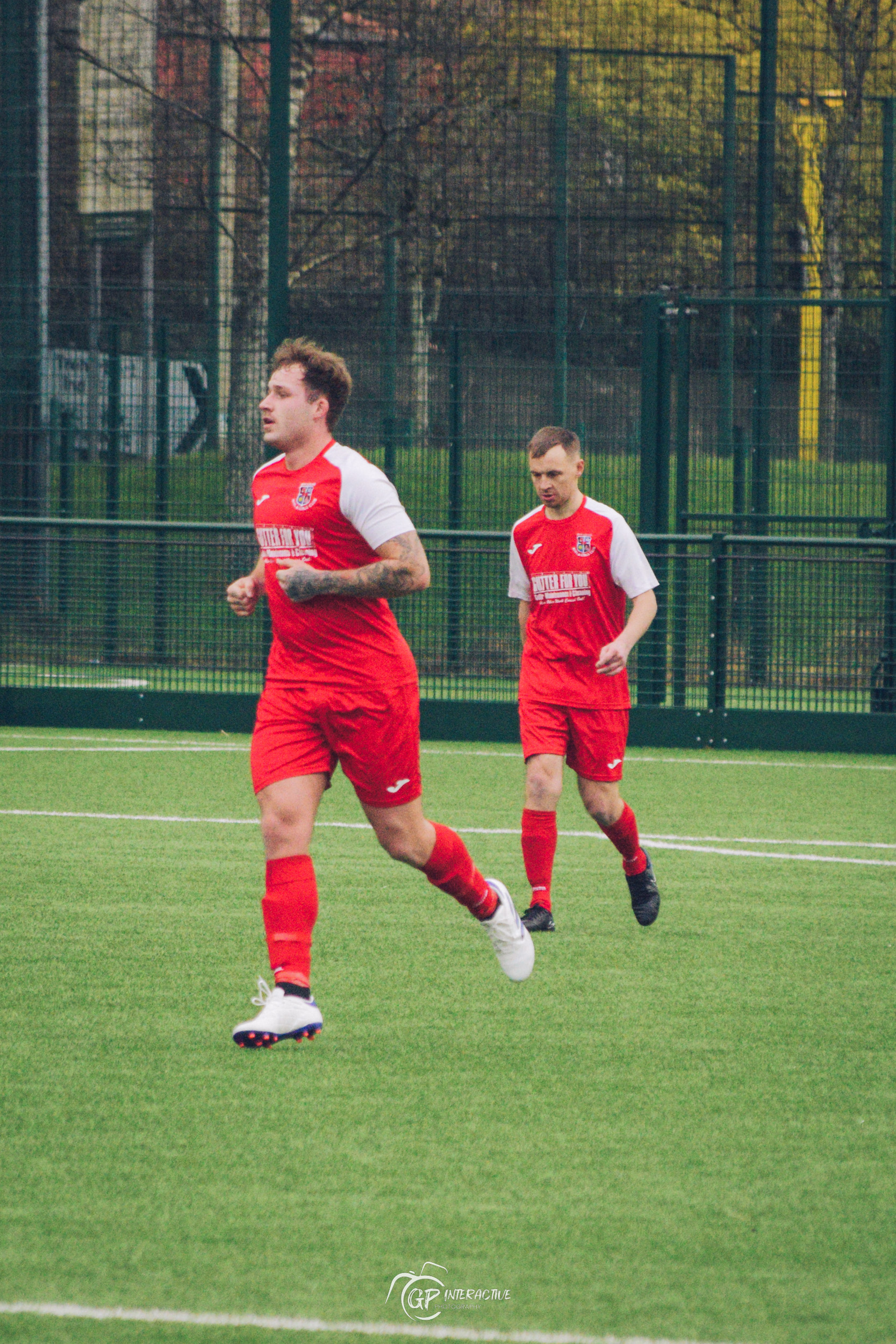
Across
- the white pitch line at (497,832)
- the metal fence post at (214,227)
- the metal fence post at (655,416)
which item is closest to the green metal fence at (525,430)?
the metal fence post at (214,227)

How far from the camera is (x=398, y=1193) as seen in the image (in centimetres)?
374

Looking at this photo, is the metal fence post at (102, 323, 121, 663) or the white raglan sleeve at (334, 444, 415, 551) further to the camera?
the metal fence post at (102, 323, 121, 663)

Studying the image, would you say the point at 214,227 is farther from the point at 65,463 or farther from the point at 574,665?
the point at 574,665

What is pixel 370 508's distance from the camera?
500cm

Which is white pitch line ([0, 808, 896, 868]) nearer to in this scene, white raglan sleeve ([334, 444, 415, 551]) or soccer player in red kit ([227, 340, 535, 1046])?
soccer player in red kit ([227, 340, 535, 1046])

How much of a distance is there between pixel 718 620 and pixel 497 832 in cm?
382

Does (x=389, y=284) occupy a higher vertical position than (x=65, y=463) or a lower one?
higher

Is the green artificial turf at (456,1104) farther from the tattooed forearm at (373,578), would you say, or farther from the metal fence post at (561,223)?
the metal fence post at (561,223)

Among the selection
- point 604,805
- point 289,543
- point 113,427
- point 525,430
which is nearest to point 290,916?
point 289,543

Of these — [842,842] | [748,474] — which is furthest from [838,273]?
[842,842]

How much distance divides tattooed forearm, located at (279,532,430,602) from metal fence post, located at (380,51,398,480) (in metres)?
9.24

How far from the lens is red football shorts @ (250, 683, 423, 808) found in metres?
5.06

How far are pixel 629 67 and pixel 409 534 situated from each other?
37.2ft

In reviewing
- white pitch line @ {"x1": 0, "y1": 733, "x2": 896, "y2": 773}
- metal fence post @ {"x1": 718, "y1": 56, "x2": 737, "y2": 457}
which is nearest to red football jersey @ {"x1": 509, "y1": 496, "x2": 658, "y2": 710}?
white pitch line @ {"x1": 0, "y1": 733, "x2": 896, "y2": 773}
